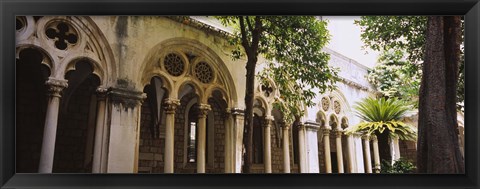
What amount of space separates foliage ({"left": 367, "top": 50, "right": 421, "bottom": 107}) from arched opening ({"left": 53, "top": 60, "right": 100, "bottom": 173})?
298 centimetres

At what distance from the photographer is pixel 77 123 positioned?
394cm

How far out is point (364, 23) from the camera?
394 cm

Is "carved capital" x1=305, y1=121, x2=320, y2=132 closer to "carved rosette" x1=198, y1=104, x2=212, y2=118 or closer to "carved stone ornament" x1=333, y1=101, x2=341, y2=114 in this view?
"carved stone ornament" x1=333, y1=101, x2=341, y2=114

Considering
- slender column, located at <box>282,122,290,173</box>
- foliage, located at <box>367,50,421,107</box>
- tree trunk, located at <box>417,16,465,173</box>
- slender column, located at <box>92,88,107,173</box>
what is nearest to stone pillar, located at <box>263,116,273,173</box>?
slender column, located at <box>282,122,290,173</box>

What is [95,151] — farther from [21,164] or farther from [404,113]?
[404,113]

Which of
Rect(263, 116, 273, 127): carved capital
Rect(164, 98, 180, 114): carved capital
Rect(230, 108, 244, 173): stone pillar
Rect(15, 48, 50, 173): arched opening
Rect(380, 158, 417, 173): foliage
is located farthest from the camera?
Rect(263, 116, 273, 127): carved capital

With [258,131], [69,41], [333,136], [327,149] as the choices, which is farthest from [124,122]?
[333,136]

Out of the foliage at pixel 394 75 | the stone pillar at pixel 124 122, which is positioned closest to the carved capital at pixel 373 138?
the foliage at pixel 394 75

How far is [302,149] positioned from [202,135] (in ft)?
4.20

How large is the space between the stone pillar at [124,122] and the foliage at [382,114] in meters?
2.33

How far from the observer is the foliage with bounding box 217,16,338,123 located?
4293 mm

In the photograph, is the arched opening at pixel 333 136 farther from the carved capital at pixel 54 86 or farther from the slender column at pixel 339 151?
the carved capital at pixel 54 86

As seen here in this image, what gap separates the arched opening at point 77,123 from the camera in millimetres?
3635

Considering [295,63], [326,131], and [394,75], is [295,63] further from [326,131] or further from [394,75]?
[394,75]
